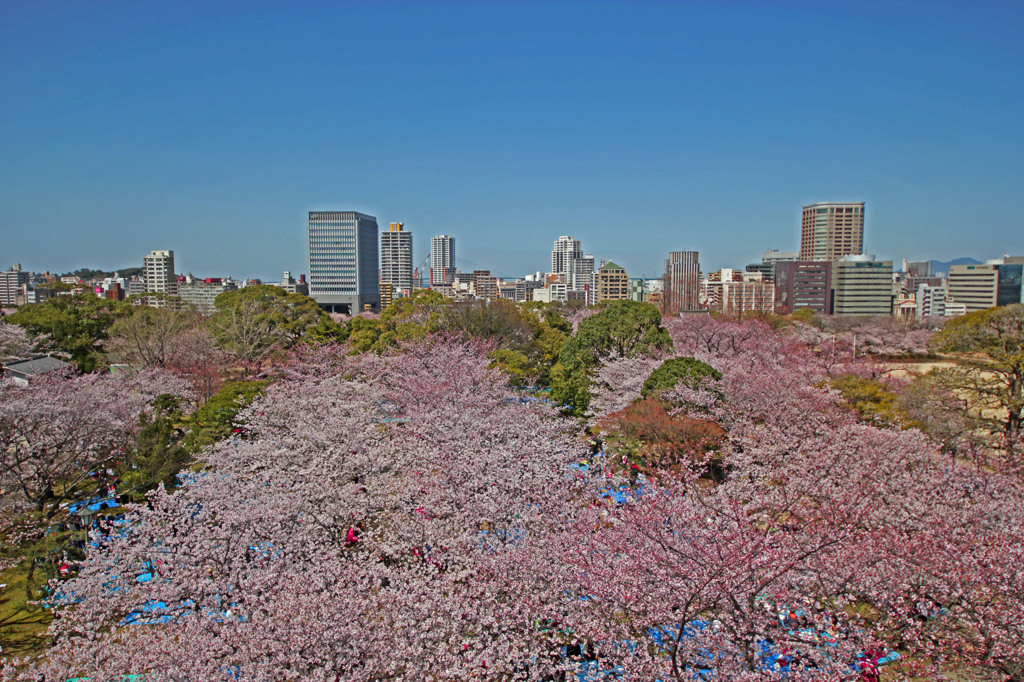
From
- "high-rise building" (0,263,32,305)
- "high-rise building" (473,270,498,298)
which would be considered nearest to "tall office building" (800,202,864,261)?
"high-rise building" (473,270,498,298)

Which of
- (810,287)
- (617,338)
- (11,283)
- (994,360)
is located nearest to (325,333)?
(617,338)

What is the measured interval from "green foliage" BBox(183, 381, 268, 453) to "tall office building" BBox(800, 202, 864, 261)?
6904 inches

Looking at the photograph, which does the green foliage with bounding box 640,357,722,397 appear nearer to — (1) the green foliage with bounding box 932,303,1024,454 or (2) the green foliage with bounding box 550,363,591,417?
(2) the green foliage with bounding box 550,363,591,417

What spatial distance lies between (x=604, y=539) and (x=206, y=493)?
7.83 metres

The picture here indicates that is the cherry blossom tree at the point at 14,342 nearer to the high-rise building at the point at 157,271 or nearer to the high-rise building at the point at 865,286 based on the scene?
the high-rise building at the point at 865,286

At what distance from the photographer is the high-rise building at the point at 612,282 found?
149500 millimetres

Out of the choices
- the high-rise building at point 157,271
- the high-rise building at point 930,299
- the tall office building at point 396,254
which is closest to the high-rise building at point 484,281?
the tall office building at point 396,254

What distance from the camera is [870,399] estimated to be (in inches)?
763

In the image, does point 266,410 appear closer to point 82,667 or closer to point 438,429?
point 438,429

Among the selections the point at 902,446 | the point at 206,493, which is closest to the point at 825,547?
the point at 902,446

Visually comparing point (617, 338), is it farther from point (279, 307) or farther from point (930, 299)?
point (930, 299)

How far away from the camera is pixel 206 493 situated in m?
11.5

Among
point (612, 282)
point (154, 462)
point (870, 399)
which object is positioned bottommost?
point (154, 462)

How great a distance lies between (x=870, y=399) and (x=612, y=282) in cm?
13321
